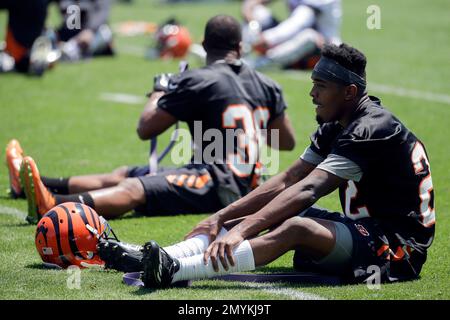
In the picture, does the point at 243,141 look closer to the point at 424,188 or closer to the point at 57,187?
the point at 57,187

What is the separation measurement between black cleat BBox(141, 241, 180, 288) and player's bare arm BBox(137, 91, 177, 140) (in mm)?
2286

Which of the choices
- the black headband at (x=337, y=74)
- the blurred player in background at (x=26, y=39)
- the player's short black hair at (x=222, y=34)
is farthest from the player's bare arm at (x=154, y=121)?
the blurred player in background at (x=26, y=39)

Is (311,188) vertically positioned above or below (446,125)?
above

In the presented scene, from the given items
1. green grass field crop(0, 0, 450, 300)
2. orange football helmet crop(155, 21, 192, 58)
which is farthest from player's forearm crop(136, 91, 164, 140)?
orange football helmet crop(155, 21, 192, 58)

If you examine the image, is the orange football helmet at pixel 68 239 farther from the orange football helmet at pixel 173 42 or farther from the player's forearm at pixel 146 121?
the orange football helmet at pixel 173 42

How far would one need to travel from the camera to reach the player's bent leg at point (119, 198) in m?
7.54

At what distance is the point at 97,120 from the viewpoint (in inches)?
479

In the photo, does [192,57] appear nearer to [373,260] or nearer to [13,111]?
[13,111]

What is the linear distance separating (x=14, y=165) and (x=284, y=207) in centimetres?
324

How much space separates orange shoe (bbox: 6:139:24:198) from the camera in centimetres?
806

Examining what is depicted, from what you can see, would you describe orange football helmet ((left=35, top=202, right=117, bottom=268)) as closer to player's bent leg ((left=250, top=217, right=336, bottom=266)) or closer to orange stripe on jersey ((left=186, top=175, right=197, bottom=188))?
A: player's bent leg ((left=250, top=217, right=336, bottom=266))

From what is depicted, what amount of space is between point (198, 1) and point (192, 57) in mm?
8913

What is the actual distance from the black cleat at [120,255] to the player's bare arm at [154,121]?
1.80m
